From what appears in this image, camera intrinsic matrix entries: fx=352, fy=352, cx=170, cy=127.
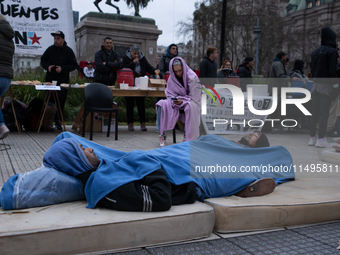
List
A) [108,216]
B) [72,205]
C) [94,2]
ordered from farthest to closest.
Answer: [94,2], [72,205], [108,216]

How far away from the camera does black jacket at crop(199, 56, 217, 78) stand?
8.25 metres

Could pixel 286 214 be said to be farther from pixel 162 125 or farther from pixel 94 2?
pixel 94 2

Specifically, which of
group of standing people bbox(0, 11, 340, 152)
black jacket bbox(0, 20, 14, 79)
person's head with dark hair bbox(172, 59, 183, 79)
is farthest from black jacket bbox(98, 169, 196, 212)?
person's head with dark hair bbox(172, 59, 183, 79)

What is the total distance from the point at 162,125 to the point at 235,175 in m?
3.62

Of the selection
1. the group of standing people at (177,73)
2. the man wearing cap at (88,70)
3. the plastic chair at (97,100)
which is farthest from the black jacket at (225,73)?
the man wearing cap at (88,70)

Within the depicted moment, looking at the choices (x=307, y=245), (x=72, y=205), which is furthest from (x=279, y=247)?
(x=72, y=205)

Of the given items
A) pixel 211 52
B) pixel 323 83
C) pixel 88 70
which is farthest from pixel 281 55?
pixel 88 70

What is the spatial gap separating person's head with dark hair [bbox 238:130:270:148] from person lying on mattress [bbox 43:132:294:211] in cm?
23

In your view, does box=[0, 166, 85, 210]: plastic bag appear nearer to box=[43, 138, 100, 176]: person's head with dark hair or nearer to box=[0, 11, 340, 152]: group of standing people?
box=[43, 138, 100, 176]: person's head with dark hair

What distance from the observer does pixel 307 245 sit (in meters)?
2.48

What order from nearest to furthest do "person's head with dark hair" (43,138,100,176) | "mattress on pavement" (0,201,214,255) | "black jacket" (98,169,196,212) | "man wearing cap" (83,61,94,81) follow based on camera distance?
"mattress on pavement" (0,201,214,255) < "black jacket" (98,169,196,212) < "person's head with dark hair" (43,138,100,176) < "man wearing cap" (83,61,94,81)

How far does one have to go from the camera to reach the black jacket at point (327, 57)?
6496mm

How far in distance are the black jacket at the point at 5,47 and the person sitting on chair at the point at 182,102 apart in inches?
104

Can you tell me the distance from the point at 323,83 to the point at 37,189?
18.3ft
